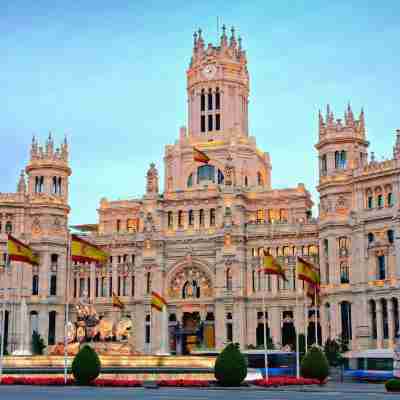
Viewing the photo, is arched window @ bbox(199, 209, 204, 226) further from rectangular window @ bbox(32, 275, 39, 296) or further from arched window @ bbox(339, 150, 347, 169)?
rectangular window @ bbox(32, 275, 39, 296)

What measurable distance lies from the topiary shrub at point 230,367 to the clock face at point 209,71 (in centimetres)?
8559

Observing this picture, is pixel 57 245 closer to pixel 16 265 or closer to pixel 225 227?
pixel 16 265

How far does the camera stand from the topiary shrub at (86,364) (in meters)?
63.2

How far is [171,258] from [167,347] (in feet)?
44.7

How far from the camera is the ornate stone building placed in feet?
365

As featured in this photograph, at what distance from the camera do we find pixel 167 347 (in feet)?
406

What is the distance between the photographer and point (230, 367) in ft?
206

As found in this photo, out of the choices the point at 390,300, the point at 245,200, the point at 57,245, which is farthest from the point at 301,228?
the point at 57,245

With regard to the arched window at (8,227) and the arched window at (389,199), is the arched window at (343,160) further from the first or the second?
the arched window at (8,227)

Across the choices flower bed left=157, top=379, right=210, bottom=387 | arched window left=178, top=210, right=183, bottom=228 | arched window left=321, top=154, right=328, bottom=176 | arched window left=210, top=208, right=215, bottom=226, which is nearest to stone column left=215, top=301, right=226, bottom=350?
arched window left=210, top=208, right=215, bottom=226

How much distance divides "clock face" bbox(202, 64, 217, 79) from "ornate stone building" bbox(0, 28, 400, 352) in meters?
0.17

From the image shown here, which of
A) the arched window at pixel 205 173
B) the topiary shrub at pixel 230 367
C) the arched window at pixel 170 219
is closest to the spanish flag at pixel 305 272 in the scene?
the topiary shrub at pixel 230 367

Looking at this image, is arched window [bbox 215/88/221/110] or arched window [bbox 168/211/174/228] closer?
arched window [bbox 168/211/174/228]

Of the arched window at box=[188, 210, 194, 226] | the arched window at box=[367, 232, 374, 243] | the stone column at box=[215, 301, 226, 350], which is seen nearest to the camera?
the arched window at box=[367, 232, 374, 243]
